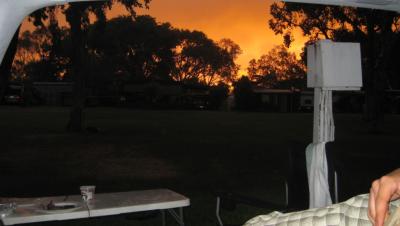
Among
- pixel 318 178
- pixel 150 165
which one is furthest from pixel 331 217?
pixel 150 165

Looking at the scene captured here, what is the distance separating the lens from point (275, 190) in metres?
6.41

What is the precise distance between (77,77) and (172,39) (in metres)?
41.3

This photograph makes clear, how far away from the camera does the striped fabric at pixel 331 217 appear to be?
179 cm

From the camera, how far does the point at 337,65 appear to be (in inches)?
144

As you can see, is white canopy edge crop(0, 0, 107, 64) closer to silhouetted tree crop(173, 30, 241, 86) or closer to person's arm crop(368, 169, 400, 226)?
person's arm crop(368, 169, 400, 226)

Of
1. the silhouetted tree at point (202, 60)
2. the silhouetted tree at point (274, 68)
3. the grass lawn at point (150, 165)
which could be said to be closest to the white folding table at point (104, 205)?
the grass lawn at point (150, 165)

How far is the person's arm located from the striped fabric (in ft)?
1.89

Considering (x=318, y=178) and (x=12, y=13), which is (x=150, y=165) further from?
(x=12, y=13)

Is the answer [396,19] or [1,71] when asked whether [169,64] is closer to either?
[396,19]

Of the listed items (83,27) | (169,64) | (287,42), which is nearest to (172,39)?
(169,64)

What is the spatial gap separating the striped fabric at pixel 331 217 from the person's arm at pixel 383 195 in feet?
1.89

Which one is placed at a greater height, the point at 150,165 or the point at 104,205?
the point at 104,205

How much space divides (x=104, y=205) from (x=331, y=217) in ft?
4.61

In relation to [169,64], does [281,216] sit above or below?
below
